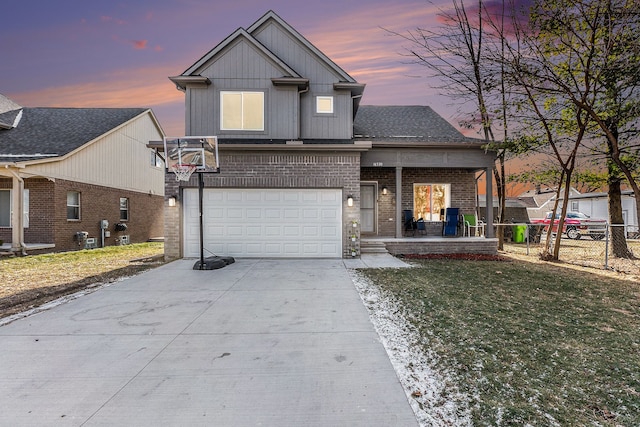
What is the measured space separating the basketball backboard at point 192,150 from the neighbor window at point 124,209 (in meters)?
10.3

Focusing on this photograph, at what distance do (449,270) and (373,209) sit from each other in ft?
17.0

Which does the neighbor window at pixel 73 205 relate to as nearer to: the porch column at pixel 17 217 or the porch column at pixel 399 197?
the porch column at pixel 17 217

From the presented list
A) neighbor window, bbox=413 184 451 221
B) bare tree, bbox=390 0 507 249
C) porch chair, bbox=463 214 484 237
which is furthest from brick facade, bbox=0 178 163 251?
porch chair, bbox=463 214 484 237

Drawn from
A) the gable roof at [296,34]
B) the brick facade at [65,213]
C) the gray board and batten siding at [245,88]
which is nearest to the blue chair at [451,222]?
the gray board and batten siding at [245,88]

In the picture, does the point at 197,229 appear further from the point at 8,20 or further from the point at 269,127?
the point at 8,20

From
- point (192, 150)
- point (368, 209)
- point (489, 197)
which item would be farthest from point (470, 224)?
point (192, 150)

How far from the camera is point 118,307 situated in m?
5.31

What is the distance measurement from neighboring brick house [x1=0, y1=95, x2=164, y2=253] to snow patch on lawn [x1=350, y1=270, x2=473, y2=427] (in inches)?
537

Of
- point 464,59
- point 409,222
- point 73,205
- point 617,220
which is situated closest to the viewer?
point 617,220

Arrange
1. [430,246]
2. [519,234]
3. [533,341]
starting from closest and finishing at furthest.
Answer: [533,341] < [430,246] < [519,234]

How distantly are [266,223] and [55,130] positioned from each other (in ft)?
40.7

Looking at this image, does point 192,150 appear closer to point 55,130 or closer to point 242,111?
point 242,111

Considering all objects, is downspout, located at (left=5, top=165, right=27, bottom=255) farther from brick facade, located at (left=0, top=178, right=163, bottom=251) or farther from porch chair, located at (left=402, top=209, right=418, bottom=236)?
porch chair, located at (left=402, top=209, right=418, bottom=236)

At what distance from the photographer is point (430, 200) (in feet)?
44.2
